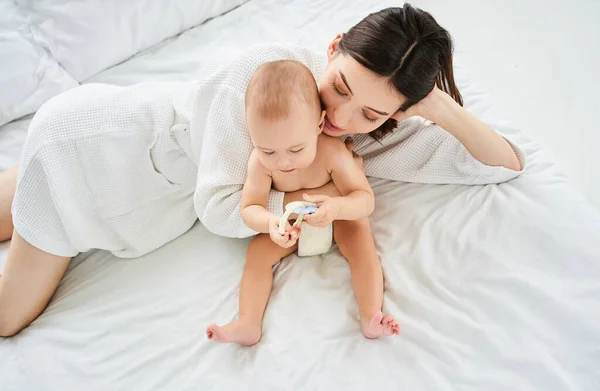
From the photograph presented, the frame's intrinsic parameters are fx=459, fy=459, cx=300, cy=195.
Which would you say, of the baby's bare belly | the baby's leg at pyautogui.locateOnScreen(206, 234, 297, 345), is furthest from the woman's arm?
the baby's leg at pyautogui.locateOnScreen(206, 234, 297, 345)

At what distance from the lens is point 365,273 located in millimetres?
1050

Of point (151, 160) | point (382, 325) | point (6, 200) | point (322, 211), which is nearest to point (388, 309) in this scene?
point (382, 325)

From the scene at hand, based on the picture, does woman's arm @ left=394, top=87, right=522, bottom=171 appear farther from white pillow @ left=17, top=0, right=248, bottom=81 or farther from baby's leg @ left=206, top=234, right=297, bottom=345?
white pillow @ left=17, top=0, right=248, bottom=81

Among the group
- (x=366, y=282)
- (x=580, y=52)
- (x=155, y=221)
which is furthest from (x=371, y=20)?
(x=580, y=52)

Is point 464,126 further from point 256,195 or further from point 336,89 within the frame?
point 256,195

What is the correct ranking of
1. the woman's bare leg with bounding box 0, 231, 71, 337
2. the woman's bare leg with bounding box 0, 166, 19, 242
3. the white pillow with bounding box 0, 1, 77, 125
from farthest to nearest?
the white pillow with bounding box 0, 1, 77, 125
the woman's bare leg with bounding box 0, 166, 19, 242
the woman's bare leg with bounding box 0, 231, 71, 337

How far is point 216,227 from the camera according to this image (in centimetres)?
110

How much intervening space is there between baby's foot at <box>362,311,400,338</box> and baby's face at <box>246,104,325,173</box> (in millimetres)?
352

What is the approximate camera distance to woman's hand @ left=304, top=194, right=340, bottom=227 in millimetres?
904

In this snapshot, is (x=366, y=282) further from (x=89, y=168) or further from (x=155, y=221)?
(x=89, y=168)

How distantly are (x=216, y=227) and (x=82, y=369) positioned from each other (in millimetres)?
419

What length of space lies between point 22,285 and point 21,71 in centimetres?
72

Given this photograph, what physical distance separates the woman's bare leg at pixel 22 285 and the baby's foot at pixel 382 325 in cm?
77

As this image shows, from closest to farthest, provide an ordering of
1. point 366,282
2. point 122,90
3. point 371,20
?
point 371,20 → point 366,282 → point 122,90
